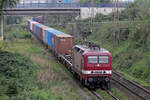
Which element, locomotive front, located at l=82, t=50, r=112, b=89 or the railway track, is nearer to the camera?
the railway track

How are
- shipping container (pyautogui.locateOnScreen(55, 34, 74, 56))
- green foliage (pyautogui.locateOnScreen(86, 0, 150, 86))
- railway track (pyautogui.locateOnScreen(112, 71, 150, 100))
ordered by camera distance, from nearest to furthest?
railway track (pyautogui.locateOnScreen(112, 71, 150, 100)) → green foliage (pyautogui.locateOnScreen(86, 0, 150, 86)) → shipping container (pyautogui.locateOnScreen(55, 34, 74, 56))

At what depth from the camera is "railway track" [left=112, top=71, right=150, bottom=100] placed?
1748cm

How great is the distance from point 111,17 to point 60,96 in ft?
123

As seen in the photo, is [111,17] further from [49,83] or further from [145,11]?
[49,83]

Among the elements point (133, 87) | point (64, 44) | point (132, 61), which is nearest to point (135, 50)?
point (132, 61)

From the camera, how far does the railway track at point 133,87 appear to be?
17484mm

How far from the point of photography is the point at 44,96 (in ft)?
48.1

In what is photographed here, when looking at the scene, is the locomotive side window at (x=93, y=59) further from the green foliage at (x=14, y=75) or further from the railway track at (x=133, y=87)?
the green foliage at (x=14, y=75)

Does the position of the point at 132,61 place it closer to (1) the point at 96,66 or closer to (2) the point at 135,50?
(2) the point at 135,50

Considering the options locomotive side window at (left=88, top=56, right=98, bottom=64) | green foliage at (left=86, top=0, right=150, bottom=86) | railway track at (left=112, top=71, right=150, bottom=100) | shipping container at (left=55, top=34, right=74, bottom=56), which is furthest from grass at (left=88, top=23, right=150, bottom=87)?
shipping container at (left=55, top=34, right=74, bottom=56)

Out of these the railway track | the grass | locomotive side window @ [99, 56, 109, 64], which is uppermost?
locomotive side window @ [99, 56, 109, 64]

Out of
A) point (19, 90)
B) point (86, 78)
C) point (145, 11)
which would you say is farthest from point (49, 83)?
point (145, 11)

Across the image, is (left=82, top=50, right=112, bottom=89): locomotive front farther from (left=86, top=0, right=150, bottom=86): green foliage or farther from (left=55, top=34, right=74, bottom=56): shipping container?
(left=55, top=34, right=74, bottom=56): shipping container

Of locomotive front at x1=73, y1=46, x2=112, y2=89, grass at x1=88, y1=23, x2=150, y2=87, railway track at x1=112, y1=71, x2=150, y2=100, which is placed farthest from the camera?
grass at x1=88, y1=23, x2=150, y2=87
